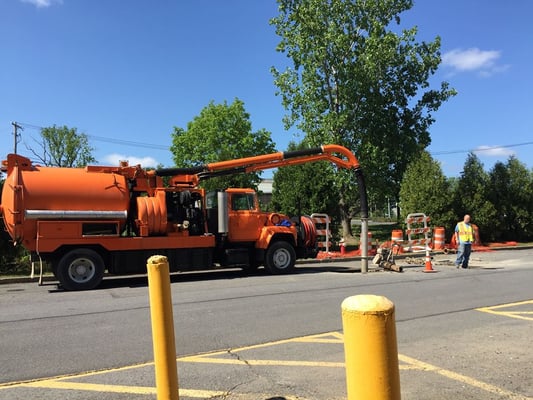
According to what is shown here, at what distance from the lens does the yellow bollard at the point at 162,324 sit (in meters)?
3.33

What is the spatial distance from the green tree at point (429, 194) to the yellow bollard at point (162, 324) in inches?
881

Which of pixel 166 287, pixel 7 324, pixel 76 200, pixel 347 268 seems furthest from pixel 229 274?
pixel 166 287

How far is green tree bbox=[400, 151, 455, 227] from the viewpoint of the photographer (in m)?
24.0

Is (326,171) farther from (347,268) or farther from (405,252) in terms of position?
(347,268)

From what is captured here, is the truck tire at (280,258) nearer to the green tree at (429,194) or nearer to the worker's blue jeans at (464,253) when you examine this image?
the worker's blue jeans at (464,253)

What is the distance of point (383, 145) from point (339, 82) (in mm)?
4547

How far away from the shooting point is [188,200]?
13680 mm

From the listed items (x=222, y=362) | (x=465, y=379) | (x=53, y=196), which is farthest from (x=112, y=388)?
(x=53, y=196)

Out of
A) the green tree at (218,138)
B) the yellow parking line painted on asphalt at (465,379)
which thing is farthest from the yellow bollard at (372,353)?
the green tree at (218,138)

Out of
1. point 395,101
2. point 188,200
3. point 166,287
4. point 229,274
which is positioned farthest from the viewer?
point 395,101

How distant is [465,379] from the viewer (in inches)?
192

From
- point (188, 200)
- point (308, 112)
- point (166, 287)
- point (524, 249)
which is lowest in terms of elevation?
point (524, 249)

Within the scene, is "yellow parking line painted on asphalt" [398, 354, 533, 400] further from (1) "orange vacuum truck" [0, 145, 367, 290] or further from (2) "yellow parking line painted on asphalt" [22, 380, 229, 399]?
(1) "orange vacuum truck" [0, 145, 367, 290]

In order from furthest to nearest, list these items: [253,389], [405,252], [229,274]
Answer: [405,252] → [229,274] → [253,389]
